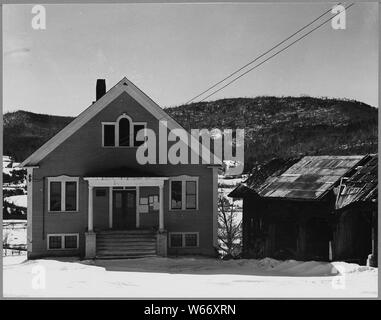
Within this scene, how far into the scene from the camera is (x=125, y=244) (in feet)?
44.1

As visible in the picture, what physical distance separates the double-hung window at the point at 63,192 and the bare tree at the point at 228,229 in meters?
3.06

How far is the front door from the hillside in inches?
79.5

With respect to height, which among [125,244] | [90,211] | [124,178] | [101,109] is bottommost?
[125,244]

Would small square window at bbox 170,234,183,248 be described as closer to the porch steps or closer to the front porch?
the front porch

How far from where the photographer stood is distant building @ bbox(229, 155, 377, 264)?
488 inches

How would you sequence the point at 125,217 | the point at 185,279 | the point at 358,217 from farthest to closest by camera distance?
the point at 125,217 → the point at 358,217 → the point at 185,279

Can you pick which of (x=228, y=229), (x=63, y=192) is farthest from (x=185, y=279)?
(x=63, y=192)

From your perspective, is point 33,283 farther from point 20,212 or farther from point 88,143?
point 88,143

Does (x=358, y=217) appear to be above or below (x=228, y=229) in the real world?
above

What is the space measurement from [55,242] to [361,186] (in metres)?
6.19

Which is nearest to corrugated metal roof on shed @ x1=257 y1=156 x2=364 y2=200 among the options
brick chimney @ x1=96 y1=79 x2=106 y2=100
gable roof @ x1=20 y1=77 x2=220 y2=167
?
gable roof @ x1=20 y1=77 x2=220 y2=167

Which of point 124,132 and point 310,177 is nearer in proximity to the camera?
point 310,177

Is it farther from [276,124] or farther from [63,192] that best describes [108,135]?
[276,124]
